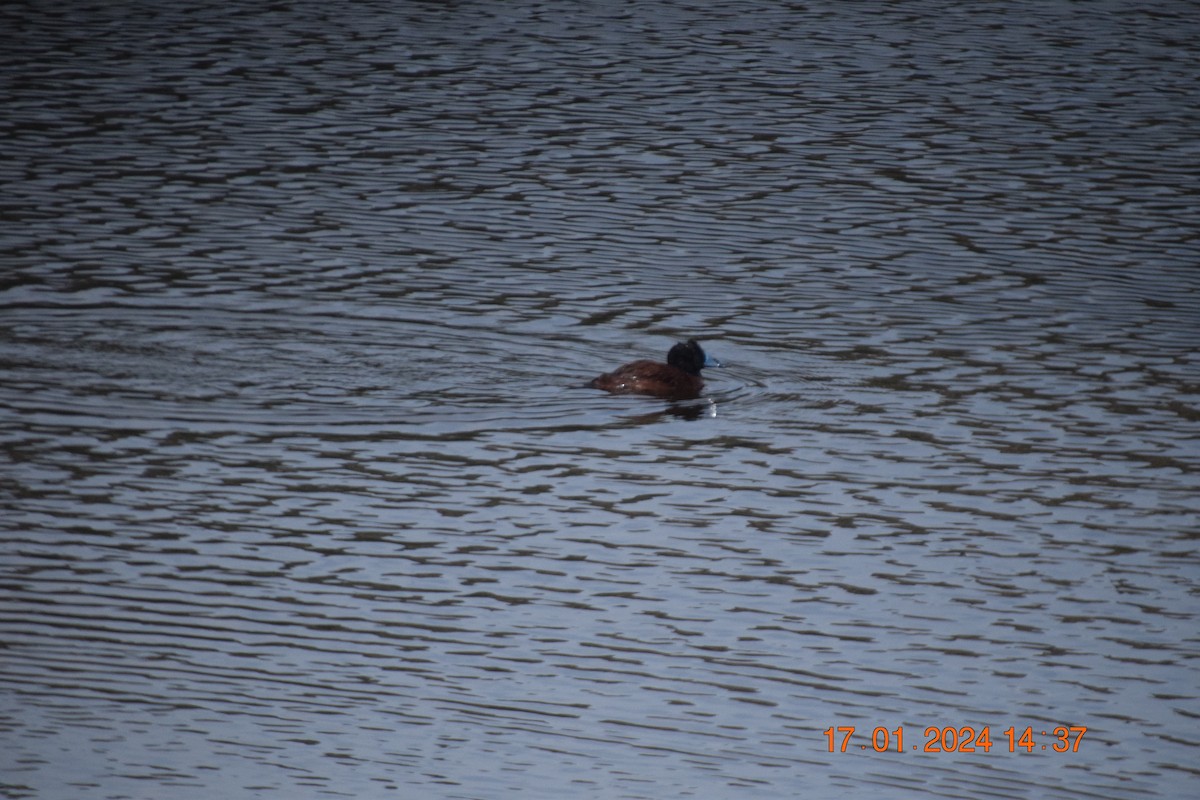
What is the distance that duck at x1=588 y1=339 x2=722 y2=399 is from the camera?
1447 centimetres

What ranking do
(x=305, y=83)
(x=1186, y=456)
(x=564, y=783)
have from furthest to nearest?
(x=305, y=83), (x=1186, y=456), (x=564, y=783)

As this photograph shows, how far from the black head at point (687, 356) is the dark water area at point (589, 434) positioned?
269 millimetres

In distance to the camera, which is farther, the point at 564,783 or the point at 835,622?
the point at 835,622

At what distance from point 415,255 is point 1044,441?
7255mm

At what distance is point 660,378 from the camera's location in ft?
47.4

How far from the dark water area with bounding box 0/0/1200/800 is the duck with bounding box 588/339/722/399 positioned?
14 centimetres

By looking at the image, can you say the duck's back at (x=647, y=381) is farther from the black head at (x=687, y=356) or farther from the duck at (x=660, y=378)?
the black head at (x=687, y=356)

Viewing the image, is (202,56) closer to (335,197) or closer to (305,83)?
(305,83)

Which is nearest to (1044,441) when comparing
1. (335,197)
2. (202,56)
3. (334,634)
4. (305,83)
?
(334,634)

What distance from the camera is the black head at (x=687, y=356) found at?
14.8m

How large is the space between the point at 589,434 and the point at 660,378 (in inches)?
36.8

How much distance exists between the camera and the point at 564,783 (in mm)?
8461
